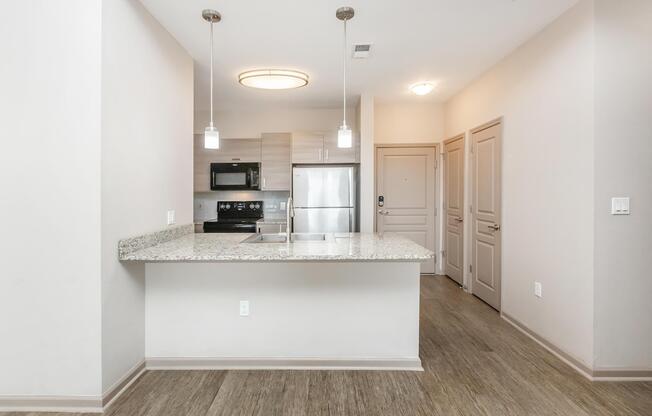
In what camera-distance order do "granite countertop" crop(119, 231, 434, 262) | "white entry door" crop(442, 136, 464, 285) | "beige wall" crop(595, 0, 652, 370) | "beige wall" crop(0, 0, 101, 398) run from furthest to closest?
1. "white entry door" crop(442, 136, 464, 285)
2. "beige wall" crop(595, 0, 652, 370)
3. "granite countertop" crop(119, 231, 434, 262)
4. "beige wall" crop(0, 0, 101, 398)

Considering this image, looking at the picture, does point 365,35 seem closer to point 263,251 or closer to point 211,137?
point 211,137

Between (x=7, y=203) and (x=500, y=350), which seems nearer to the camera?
(x=7, y=203)

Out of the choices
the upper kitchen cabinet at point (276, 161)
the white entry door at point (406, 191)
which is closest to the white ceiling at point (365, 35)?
the upper kitchen cabinet at point (276, 161)

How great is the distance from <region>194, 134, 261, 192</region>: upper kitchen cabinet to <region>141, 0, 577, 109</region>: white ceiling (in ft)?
3.05

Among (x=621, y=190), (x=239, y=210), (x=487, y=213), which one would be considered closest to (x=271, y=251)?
(x=621, y=190)

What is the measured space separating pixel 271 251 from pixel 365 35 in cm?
197

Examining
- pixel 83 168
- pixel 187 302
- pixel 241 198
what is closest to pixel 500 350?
pixel 187 302

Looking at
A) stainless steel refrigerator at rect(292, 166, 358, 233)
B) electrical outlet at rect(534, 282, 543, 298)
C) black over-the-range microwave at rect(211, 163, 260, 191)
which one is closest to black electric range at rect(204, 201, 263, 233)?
black over-the-range microwave at rect(211, 163, 260, 191)

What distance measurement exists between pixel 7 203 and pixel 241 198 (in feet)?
11.2

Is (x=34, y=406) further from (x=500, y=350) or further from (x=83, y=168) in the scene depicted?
(x=500, y=350)

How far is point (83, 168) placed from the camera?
1.94m

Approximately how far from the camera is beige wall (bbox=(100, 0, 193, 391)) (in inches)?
79.2

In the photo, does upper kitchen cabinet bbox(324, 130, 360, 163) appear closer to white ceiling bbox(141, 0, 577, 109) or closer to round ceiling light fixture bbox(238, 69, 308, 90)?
white ceiling bbox(141, 0, 577, 109)

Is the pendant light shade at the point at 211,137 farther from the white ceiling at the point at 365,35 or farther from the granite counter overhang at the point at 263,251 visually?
the white ceiling at the point at 365,35
